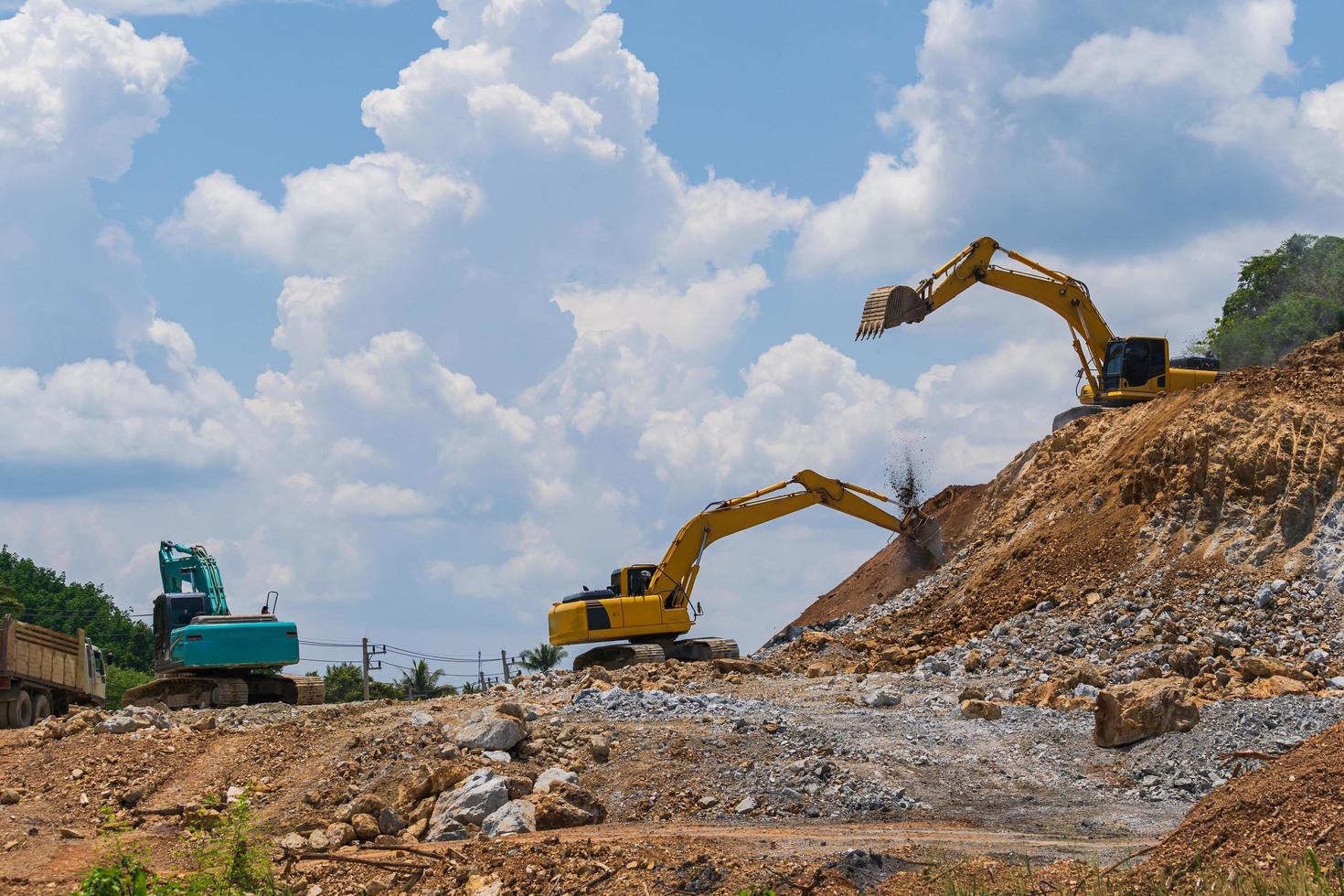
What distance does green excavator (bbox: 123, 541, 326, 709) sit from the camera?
26.6m

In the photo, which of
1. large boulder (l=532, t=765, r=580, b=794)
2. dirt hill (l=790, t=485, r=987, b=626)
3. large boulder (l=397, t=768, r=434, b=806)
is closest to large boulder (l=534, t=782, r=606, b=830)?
large boulder (l=532, t=765, r=580, b=794)

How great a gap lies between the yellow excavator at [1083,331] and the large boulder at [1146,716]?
14.8 meters

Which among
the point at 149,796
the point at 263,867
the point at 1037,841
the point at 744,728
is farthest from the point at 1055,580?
the point at 263,867

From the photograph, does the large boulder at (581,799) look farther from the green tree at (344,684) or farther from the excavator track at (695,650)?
the green tree at (344,684)

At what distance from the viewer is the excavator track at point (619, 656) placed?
27031 millimetres

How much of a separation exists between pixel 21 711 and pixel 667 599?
39.0 feet

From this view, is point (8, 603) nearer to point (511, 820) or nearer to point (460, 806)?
point (460, 806)

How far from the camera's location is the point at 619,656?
2728cm

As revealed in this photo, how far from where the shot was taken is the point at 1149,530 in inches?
1027

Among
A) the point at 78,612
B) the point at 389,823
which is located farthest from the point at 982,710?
the point at 78,612

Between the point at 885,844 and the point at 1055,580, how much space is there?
1518 cm

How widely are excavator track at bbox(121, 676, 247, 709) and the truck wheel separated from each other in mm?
3259

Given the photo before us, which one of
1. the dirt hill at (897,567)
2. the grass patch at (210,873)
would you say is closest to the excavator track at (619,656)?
the dirt hill at (897,567)

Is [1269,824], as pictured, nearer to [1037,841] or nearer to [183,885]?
[1037,841]
